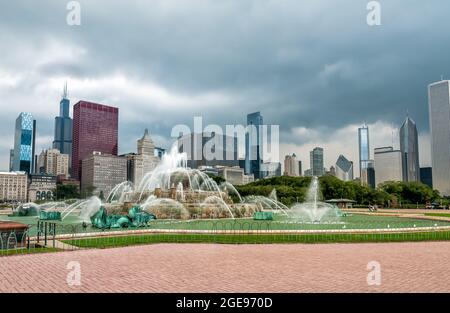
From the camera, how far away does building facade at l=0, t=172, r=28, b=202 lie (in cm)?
17500

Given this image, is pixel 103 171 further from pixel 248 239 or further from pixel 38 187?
pixel 248 239

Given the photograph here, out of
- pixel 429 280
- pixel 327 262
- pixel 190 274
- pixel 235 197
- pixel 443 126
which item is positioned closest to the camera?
pixel 429 280

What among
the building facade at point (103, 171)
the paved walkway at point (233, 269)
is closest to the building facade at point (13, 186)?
the building facade at point (103, 171)

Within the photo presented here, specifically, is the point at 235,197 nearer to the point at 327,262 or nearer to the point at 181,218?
the point at 181,218

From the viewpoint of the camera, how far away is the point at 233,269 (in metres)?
Result: 10.9

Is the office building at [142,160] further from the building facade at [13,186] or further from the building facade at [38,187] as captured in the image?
the building facade at [13,186]

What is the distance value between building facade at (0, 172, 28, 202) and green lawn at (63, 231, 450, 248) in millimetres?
179592

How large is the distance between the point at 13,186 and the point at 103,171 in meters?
40.4

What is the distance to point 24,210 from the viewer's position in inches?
1775

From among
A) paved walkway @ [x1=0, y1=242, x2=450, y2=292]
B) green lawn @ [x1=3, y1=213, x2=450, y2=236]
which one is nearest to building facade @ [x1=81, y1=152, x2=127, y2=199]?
green lawn @ [x1=3, y1=213, x2=450, y2=236]

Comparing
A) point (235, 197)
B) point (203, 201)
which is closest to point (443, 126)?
point (235, 197)

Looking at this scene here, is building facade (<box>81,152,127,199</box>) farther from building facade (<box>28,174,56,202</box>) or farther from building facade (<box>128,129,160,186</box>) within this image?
building facade (<box>28,174,56,202</box>)
